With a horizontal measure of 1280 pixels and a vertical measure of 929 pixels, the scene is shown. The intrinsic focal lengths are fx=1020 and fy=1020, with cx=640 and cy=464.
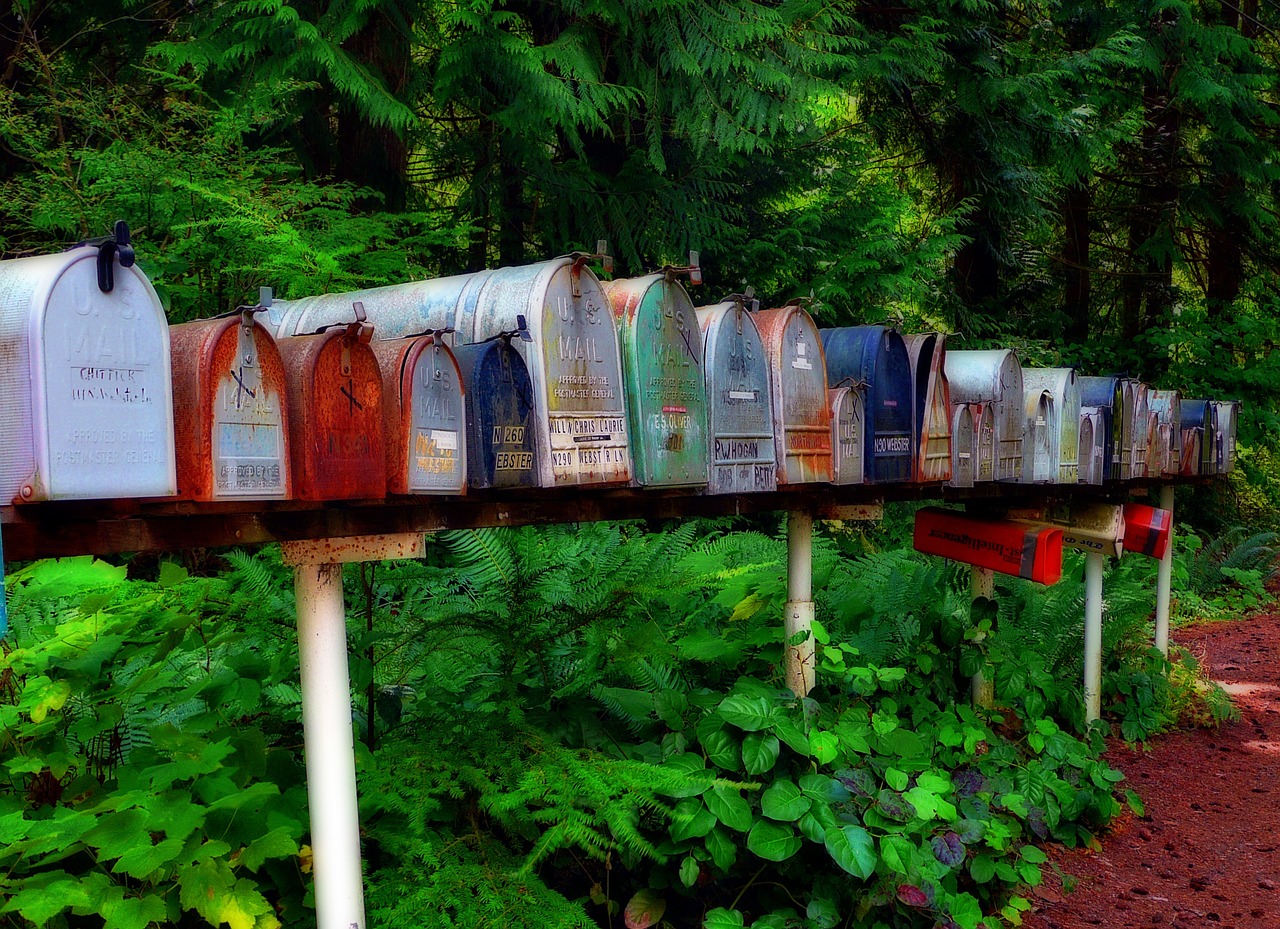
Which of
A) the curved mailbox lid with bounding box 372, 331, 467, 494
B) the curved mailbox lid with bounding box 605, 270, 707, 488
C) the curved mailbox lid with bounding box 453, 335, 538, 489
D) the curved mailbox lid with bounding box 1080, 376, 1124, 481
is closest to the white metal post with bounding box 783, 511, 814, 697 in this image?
the curved mailbox lid with bounding box 605, 270, 707, 488

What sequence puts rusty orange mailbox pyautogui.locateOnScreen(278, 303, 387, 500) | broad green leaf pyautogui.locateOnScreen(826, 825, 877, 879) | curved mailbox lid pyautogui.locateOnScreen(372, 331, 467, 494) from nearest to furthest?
rusty orange mailbox pyautogui.locateOnScreen(278, 303, 387, 500) < curved mailbox lid pyautogui.locateOnScreen(372, 331, 467, 494) < broad green leaf pyautogui.locateOnScreen(826, 825, 877, 879)

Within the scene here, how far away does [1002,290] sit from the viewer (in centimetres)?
1028

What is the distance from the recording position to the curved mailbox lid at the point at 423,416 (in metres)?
1.69

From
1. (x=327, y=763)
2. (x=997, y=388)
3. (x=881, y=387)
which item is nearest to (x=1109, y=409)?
(x=997, y=388)

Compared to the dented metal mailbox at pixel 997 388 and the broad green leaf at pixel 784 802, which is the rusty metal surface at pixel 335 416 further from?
the dented metal mailbox at pixel 997 388

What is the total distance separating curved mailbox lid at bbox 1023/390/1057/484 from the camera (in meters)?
3.59

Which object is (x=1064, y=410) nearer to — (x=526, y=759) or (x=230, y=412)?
(x=526, y=759)

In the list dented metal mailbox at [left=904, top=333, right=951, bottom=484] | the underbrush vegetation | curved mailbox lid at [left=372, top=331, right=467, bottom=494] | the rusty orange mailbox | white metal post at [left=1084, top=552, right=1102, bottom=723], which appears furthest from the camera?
white metal post at [left=1084, top=552, right=1102, bottom=723]

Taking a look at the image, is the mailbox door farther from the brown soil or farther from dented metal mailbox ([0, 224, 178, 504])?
the brown soil

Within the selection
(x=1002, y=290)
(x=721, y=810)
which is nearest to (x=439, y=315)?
(x=721, y=810)

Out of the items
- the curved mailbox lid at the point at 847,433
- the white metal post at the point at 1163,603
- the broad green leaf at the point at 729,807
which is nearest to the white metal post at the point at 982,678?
the curved mailbox lid at the point at 847,433

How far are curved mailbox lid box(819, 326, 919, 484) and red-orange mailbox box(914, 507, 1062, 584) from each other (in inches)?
35.2

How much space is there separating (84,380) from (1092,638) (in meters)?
4.25

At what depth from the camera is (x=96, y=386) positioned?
1318 mm
